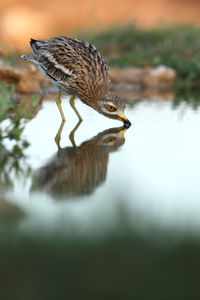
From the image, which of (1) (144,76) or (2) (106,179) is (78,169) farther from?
(1) (144,76)

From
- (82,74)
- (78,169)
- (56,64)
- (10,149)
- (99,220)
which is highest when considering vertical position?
(56,64)

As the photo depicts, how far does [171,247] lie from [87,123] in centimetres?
394

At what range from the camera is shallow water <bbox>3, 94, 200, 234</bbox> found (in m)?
2.99

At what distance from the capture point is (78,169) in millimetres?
4016

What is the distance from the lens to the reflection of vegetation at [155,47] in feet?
39.1

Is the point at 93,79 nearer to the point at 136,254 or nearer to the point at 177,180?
the point at 177,180

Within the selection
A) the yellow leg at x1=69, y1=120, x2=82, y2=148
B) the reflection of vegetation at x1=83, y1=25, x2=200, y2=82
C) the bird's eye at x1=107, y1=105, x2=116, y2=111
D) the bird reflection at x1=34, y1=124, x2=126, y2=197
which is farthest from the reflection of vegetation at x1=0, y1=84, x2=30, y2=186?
the reflection of vegetation at x1=83, y1=25, x2=200, y2=82

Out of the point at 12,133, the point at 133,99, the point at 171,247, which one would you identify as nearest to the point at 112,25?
the point at 133,99

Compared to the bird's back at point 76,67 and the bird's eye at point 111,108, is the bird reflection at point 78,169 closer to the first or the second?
the bird's eye at point 111,108

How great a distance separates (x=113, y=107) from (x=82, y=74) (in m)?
0.63

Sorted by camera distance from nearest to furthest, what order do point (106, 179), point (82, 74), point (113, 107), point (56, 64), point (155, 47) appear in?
point (106, 179) < point (113, 107) < point (82, 74) < point (56, 64) < point (155, 47)

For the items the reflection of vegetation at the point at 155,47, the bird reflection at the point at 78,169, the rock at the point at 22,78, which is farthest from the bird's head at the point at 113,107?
the reflection of vegetation at the point at 155,47

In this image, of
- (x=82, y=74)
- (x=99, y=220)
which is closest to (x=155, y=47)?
(x=82, y=74)

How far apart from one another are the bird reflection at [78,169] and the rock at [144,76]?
6004 millimetres
